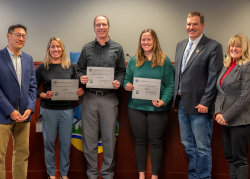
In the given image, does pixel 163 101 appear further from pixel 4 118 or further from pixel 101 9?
pixel 101 9

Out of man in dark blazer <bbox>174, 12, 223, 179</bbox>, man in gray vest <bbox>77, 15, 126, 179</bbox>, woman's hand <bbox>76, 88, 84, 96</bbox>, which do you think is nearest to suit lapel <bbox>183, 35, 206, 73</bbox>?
man in dark blazer <bbox>174, 12, 223, 179</bbox>

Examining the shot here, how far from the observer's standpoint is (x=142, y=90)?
2.12 m

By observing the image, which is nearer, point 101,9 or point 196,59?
point 196,59

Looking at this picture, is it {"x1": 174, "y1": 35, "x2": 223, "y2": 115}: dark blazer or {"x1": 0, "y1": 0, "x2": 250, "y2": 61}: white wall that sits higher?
{"x1": 0, "y1": 0, "x2": 250, "y2": 61}: white wall

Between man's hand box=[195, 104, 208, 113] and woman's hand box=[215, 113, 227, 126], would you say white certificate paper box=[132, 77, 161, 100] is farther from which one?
woman's hand box=[215, 113, 227, 126]

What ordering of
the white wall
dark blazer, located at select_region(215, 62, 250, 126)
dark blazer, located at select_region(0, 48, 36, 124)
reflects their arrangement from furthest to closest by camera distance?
the white wall
dark blazer, located at select_region(0, 48, 36, 124)
dark blazer, located at select_region(215, 62, 250, 126)

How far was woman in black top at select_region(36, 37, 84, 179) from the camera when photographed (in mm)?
2223

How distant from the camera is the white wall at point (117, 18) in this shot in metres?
3.84

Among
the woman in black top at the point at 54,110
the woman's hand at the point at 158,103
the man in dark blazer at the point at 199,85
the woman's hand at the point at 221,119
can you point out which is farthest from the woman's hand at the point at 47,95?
the woman's hand at the point at 221,119

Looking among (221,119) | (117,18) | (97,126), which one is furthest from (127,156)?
(117,18)

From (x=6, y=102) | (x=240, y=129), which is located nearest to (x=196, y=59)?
(x=240, y=129)

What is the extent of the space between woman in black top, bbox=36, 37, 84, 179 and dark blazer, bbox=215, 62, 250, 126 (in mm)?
1436

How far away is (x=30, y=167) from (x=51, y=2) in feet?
9.38

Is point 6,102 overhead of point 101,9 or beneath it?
beneath
